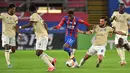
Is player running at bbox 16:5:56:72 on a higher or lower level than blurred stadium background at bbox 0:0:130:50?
higher

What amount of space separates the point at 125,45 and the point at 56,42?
1223 centimetres

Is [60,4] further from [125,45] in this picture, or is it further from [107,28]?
[107,28]

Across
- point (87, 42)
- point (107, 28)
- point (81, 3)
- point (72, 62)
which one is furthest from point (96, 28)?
point (81, 3)

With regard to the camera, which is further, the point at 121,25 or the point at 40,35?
the point at 121,25

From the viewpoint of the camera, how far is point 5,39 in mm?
19141

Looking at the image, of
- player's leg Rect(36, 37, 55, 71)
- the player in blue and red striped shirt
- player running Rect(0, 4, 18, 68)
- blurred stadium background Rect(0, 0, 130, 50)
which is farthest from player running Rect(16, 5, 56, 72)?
blurred stadium background Rect(0, 0, 130, 50)

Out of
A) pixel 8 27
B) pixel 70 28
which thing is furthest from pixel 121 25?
pixel 8 27

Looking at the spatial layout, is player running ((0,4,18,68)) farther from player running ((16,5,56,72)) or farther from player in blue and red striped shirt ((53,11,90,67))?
player running ((16,5,56,72))

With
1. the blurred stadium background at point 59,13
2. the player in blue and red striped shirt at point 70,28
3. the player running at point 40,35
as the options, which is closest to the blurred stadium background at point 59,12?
the blurred stadium background at point 59,13

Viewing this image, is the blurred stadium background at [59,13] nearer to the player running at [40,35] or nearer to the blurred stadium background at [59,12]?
the blurred stadium background at [59,12]

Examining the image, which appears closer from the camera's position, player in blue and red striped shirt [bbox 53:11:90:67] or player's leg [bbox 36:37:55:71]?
player's leg [bbox 36:37:55:71]

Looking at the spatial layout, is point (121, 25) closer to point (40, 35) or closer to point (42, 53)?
point (40, 35)

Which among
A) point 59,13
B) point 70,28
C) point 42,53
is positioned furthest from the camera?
point 59,13

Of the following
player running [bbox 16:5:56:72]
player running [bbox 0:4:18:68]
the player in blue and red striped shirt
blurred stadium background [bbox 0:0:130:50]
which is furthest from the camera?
blurred stadium background [bbox 0:0:130:50]
